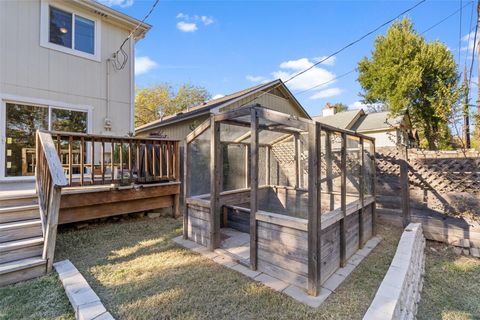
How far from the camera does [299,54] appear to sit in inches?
426

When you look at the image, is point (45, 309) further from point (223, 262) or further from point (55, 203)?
point (223, 262)

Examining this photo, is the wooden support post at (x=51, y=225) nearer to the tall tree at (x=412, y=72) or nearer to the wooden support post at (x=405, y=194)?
the wooden support post at (x=405, y=194)

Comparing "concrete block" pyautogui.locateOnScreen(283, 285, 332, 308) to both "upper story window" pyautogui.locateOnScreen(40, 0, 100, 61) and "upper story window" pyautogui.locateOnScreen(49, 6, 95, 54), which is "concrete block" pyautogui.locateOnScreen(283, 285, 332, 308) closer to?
"upper story window" pyautogui.locateOnScreen(40, 0, 100, 61)

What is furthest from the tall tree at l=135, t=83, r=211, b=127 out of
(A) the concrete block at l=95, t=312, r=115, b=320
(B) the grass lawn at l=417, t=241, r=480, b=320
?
(A) the concrete block at l=95, t=312, r=115, b=320

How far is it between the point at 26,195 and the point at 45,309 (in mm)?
2269

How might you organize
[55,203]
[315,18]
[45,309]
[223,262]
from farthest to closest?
[315,18] → [223,262] → [55,203] → [45,309]

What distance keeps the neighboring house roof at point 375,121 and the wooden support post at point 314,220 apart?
1145 centimetres

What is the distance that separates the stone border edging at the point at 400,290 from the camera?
1998 millimetres

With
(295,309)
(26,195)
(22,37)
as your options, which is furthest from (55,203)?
(22,37)

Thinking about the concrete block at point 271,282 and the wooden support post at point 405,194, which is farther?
the wooden support post at point 405,194

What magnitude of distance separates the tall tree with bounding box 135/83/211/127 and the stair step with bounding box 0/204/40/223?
58.6 ft

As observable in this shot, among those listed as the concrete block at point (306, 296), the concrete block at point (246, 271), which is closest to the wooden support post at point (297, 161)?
the concrete block at point (246, 271)

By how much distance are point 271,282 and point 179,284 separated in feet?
3.59

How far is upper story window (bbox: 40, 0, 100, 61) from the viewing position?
571cm
